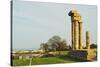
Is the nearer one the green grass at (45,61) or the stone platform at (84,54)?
the green grass at (45,61)

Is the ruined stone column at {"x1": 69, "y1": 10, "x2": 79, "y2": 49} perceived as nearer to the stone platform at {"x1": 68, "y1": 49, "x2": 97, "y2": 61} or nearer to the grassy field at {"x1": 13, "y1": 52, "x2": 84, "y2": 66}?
the stone platform at {"x1": 68, "y1": 49, "x2": 97, "y2": 61}

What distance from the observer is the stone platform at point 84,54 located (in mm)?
2986

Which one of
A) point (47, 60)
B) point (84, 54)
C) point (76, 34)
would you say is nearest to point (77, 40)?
point (76, 34)

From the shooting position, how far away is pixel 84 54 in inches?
120

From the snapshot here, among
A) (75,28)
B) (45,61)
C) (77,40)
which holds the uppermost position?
(75,28)

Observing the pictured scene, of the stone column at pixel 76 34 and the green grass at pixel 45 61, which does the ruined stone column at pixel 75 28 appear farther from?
the green grass at pixel 45 61

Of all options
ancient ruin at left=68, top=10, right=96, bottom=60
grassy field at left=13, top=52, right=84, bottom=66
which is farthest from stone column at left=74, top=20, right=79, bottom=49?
grassy field at left=13, top=52, right=84, bottom=66

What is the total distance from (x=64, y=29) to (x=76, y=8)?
32cm

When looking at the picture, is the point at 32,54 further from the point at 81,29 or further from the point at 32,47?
the point at 81,29

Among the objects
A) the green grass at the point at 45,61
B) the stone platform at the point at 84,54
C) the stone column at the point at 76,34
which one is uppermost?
the stone column at the point at 76,34

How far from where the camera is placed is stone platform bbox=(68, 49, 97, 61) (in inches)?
118

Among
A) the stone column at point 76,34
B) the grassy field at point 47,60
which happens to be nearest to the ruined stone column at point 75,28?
the stone column at point 76,34

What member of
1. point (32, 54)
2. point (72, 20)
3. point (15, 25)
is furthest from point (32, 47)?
point (72, 20)

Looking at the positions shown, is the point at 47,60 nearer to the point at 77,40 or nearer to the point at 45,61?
the point at 45,61
